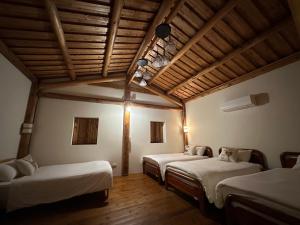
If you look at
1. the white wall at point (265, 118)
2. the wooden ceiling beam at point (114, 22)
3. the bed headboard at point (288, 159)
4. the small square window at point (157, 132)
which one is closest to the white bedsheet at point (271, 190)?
the bed headboard at point (288, 159)

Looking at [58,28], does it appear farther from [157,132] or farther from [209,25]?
[157,132]

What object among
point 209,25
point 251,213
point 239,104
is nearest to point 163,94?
point 239,104

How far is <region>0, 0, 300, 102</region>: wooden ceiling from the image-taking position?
7.05 feet

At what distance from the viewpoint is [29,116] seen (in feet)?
11.7

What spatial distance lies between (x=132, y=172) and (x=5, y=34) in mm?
4478

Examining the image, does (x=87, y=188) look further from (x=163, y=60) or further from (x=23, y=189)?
(x=163, y=60)

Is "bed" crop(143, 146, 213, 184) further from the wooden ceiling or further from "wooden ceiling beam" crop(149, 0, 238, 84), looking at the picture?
"wooden ceiling beam" crop(149, 0, 238, 84)

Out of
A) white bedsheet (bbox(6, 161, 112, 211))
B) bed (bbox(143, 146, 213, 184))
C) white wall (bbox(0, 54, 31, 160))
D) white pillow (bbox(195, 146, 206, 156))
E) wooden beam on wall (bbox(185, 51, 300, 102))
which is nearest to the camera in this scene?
white bedsheet (bbox(6, 161, 112, 211))

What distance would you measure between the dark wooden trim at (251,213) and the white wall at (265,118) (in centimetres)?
232

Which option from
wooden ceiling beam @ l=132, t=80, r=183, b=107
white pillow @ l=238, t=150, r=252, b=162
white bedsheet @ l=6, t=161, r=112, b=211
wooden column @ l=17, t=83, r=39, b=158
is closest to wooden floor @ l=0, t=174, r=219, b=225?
white bedsheet @ l=6, t=161, r=112, b=211

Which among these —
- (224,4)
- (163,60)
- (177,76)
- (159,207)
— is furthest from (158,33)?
(159,207)

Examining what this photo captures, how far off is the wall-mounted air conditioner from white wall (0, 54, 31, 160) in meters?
5.25

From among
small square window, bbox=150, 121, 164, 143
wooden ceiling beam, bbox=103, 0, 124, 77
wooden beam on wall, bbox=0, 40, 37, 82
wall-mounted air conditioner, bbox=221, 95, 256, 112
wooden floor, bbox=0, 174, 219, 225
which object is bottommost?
wooden floor, bbox=0, 174, 219, 225

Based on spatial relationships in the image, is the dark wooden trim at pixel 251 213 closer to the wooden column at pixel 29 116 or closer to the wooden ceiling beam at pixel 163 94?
the wooden ceiling beam at pixel 163 94
